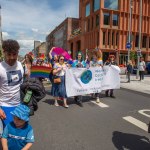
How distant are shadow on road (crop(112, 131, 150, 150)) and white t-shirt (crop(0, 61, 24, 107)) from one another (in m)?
2.28

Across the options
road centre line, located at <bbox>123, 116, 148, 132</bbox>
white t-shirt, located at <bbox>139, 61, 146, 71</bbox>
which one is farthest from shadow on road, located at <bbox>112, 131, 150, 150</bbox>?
white t-shirt, located at <bbox>139, 61, 146, 71</bbox>

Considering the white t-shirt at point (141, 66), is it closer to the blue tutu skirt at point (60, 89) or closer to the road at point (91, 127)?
the road at point (91, 127)

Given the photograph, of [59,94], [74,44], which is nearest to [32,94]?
[59,94]

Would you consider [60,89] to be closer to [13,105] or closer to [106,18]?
[13,105]

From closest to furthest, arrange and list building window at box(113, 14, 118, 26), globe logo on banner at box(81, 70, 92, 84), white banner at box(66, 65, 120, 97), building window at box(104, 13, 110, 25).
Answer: white banner at box(66, 65, 120, 97) < globe logo on banner at box(81, 70, 92, 84) < building window at box(104, 13, 110, 25) < building window at box(113, 14, 118, 26)

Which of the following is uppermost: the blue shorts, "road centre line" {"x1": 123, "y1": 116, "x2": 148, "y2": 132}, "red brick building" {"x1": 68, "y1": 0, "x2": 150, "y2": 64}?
"red brick building" {"x1": 68, "y1": 0, "x2": 150, "y2": 64}

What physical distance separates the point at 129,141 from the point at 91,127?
1153mm

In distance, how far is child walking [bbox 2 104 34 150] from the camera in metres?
2.91

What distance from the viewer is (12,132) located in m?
2.93

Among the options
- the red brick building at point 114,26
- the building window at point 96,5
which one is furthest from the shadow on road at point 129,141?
→ the building window at point 96,5

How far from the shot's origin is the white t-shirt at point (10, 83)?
10.6 feet

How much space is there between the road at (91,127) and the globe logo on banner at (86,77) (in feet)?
2.80

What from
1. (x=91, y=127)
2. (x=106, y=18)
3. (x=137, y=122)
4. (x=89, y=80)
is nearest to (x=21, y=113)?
(x=91, y=127)

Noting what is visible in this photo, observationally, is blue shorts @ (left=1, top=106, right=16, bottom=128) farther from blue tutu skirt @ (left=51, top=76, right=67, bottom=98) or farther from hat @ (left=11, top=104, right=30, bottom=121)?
blue tutu skirt @ (left=51, top=76, right=67, bottom=98)
